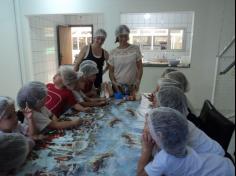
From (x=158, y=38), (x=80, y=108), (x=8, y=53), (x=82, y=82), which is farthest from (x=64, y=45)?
(x=80, y=108)

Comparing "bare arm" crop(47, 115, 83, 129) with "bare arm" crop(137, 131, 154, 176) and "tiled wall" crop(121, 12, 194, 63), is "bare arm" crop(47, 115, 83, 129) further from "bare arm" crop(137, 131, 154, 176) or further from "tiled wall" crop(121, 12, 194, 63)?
"tiled wall" crop(121, 12, 194, 63)

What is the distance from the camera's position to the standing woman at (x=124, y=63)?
7.48 feet

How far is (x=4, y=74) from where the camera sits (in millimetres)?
3453

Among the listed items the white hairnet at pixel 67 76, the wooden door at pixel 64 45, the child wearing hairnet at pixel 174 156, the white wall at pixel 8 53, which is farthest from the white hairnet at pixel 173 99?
the wooden door at pixel 64 45

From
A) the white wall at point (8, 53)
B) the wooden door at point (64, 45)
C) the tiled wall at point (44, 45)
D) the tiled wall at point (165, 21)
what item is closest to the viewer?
the white wall at point (8, 53)

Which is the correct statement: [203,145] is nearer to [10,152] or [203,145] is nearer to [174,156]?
[174,156]

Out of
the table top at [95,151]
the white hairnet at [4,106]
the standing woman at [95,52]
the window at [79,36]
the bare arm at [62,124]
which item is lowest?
the table top at [95,151]

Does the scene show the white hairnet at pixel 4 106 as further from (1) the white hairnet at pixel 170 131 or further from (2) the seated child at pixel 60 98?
(1) the white hairnet at pixel 170 131

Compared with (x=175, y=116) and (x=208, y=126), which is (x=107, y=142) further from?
(x=208, y=126)

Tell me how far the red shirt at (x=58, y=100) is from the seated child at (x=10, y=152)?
730 millimetres

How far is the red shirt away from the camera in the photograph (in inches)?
60.8

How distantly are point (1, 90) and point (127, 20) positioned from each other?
3501 millimetres

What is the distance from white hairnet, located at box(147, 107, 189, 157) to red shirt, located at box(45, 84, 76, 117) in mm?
904

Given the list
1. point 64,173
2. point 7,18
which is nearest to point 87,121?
point 64,173
